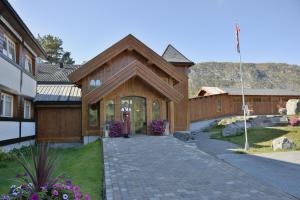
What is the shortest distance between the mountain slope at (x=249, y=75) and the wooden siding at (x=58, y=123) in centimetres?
5313

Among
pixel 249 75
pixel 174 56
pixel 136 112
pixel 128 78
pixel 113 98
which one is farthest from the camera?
pixel 249 75

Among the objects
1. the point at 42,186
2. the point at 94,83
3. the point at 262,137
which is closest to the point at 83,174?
the point at 42,186

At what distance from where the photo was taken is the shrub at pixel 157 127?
62.4 feet

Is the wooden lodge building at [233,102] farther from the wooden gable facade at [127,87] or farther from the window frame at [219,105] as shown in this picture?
the wooden gable facade at [127,87]

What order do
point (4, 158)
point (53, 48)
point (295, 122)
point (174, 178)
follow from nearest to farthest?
point (174, 178) → point (4, 158) → point (295, 122) → point (53, 48)

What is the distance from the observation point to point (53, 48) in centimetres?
5700

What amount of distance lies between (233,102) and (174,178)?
90.6ft

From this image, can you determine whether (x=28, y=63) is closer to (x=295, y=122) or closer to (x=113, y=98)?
(x=113, y=98)

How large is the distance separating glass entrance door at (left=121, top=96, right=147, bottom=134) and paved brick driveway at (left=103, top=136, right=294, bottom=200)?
6.71m

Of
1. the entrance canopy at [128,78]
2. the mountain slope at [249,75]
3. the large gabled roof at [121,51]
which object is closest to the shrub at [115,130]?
the entrance canopy at [128,78]

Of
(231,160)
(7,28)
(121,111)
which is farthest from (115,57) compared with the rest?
(231,160)

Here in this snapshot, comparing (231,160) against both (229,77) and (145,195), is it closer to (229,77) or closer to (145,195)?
(145,195)

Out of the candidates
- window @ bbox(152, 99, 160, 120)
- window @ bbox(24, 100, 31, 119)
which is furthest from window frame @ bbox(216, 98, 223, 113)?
window @ bbox(24, 100, 31, 119)

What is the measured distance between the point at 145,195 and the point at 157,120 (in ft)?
41.0
